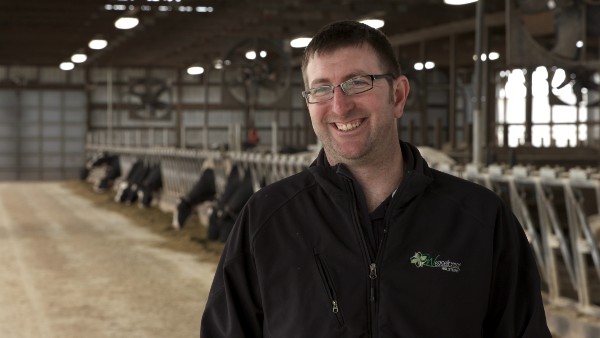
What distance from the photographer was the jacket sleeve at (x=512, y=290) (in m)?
2.16

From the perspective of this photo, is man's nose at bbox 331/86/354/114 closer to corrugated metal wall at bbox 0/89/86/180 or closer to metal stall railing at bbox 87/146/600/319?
metal stall railing at bbox 87/146/600/319

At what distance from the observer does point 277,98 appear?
14.0 meters

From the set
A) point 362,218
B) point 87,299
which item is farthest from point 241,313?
point 87,299

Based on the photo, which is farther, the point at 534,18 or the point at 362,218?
the point at 534,18

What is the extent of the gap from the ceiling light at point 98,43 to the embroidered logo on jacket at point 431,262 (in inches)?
790

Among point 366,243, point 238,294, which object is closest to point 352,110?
point 366,243

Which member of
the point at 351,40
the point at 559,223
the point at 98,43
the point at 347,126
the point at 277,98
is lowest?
the point at 559,223

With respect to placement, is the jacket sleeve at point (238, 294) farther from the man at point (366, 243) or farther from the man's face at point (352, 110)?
the man's face at point (352, 110)

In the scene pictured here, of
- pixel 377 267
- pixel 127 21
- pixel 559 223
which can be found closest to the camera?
pixel 377 267

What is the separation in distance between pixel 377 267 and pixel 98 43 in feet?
67.9

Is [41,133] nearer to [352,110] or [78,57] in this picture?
[78,57]

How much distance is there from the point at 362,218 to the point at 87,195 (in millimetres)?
20605

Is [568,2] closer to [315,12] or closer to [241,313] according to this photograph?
[241,313]

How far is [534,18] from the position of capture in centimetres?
1619
